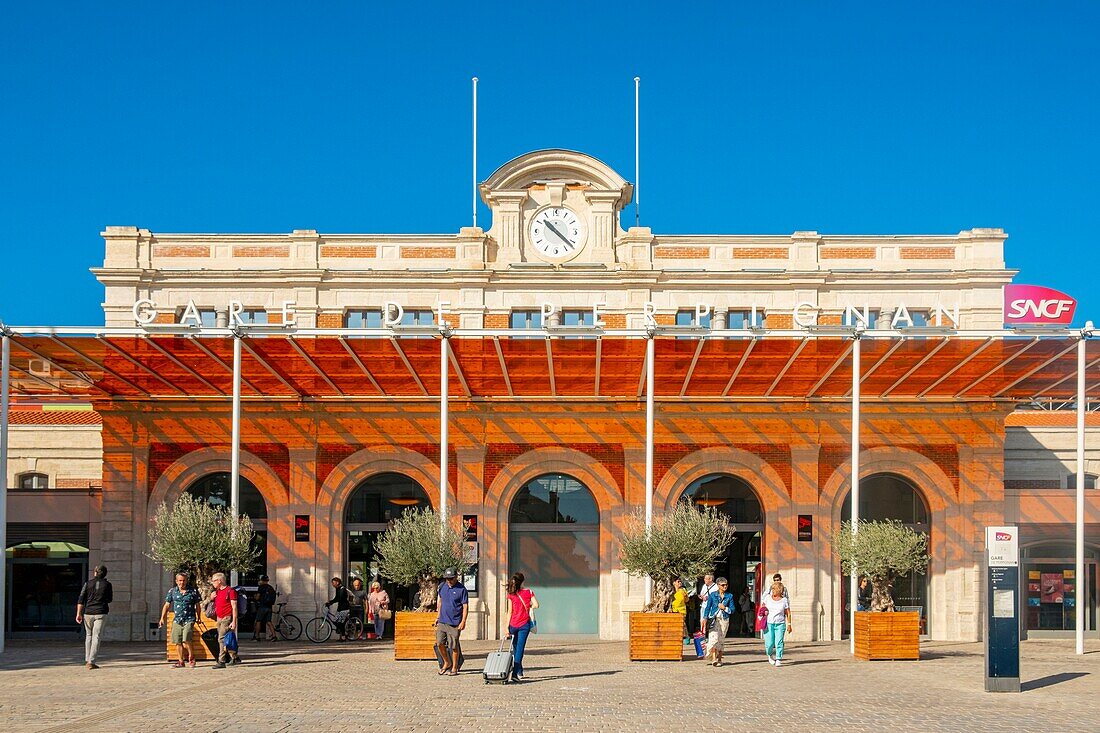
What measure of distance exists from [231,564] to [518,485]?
800 cm

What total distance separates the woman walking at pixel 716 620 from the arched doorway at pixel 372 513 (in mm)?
9296

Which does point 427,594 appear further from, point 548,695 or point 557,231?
point 557,231

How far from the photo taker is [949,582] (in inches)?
1077

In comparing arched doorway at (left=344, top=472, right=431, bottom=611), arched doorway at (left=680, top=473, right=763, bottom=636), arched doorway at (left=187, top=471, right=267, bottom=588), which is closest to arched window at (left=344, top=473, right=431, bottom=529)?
arched doorway at (left=344, top=472, right=431, bottom=611)

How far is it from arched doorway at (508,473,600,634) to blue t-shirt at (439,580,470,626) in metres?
9.22

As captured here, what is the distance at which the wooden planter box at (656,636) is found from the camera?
20719 mm

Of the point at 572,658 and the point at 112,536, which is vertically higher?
the point at 112,536

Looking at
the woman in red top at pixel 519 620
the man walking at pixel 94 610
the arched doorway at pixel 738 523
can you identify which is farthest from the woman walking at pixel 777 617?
the man walking at pixel 94 610

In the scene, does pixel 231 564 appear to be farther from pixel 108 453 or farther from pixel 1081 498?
pixel 1081 498

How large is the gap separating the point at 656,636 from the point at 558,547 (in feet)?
23.9

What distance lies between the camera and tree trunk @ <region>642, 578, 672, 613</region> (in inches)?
835

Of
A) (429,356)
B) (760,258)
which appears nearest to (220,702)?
(429,356)

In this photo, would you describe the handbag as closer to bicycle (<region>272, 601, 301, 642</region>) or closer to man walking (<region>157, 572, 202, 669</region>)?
man walking (<region>157, 572, 202, 669</region>)

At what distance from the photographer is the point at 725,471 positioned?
27688 millimetres
